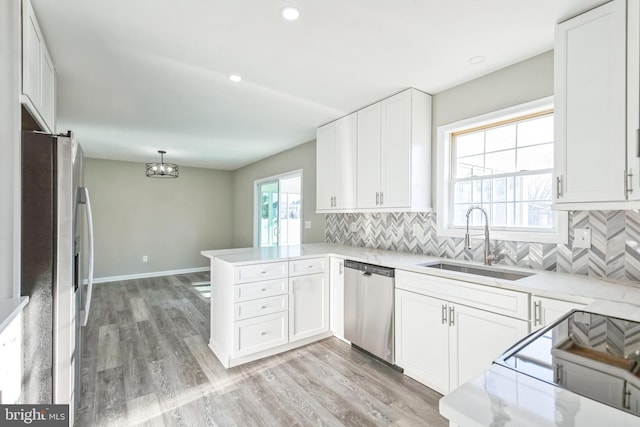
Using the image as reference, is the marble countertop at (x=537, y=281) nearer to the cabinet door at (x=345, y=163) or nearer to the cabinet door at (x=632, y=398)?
the cabinet door at (x=345, y=163)

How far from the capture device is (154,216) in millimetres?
6125

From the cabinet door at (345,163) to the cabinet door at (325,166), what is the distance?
0.07 metres

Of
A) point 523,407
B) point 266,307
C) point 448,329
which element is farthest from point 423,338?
point 523,407

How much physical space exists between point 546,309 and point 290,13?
2122 mm

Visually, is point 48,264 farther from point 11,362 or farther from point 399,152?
point 399,152

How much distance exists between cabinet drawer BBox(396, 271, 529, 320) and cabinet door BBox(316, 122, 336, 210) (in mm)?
1503

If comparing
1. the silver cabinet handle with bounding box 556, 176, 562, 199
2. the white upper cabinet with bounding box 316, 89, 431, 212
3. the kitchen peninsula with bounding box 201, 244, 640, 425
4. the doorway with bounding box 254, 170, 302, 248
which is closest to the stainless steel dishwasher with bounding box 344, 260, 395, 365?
the kitchen peninsula with bounding box 201, 244, 640, 425

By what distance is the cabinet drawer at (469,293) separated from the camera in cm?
167

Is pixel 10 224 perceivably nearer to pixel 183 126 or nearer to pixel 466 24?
pixel 183 126

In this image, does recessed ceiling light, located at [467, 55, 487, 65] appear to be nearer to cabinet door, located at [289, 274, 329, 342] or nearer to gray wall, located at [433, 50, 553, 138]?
gray wall, located at [433, 50, 553, 138]

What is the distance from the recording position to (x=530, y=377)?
72 cm

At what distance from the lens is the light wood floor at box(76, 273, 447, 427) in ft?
6.11

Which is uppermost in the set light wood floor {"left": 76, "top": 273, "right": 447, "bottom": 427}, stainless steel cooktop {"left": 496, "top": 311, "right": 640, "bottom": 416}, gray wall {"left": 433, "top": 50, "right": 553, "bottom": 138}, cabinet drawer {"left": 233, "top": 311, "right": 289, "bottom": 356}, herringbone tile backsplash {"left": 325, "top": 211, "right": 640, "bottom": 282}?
gray wall {"left": 433, "top": 50, "right": 553, "bottom": 138}

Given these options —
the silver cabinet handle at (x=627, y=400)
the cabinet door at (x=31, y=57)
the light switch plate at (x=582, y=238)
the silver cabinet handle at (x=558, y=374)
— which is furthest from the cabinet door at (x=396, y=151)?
the cabinet door at (x=31, y=57)
